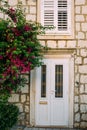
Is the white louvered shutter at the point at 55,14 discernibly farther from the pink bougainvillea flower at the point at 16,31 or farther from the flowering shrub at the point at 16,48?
the pink bougainvillea flower at the point at 16,31

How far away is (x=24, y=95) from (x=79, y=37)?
8.24 feet

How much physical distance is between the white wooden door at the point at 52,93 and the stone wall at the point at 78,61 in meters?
0.32

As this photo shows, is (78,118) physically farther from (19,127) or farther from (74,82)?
(19,127)

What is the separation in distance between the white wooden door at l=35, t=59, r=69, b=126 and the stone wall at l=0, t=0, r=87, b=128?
0.32m

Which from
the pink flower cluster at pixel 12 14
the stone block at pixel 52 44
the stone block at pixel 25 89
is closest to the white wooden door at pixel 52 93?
the stone block at pixel 25 89

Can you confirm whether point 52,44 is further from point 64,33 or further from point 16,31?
point 16,31

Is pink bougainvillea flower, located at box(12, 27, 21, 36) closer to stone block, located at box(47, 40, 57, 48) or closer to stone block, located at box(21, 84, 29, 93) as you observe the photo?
stone block, located at box(47, 40, 57, 48)

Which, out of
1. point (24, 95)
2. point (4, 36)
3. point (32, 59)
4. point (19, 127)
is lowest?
point (19, 127)

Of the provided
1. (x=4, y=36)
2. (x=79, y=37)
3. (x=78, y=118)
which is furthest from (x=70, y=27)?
(x=78, y=118)

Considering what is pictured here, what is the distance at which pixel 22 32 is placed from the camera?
9469mm

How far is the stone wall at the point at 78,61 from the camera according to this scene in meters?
10.3

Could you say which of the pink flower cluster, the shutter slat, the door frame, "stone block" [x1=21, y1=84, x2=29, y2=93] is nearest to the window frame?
the shutter slat

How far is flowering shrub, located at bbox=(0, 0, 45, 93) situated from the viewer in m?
9.18

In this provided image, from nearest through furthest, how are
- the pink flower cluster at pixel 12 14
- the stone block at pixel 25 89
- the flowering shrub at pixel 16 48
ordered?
1. the flowering shrub at pixel 16 48
2. the pink flower cluster at pixel 12 14
3. the stone block at pixel 25 89
